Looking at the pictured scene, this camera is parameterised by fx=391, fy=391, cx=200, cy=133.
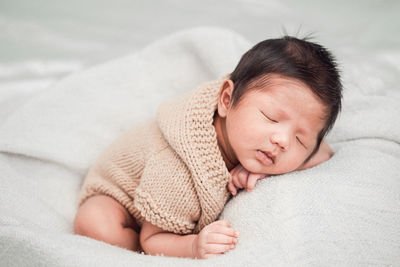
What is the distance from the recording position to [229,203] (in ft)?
3.25

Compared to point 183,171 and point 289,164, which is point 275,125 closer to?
point 289,164

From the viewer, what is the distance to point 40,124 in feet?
4.07

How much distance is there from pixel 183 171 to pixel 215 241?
197 millimetres

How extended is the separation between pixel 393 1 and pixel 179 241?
1.59m

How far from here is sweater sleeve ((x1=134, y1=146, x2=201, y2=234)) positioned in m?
0.93

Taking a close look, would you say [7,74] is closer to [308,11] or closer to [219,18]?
[219,18]

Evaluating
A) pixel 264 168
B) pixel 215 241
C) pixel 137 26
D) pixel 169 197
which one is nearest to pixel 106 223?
pixel 169 197

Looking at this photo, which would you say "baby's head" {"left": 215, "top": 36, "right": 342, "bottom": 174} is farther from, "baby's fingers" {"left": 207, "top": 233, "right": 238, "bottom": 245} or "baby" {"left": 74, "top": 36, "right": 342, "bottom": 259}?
"baby's fingers" {"left": 207, "top": 233, "right": 238, "bottom": 245}

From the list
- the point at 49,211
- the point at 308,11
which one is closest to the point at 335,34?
the point at 308,11

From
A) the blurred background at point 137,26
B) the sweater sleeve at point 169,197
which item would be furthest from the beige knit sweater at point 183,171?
the blurred background at point 137,26

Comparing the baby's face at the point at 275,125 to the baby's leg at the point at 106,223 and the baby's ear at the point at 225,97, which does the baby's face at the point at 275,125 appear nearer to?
the baby's ear at the point at 225,97

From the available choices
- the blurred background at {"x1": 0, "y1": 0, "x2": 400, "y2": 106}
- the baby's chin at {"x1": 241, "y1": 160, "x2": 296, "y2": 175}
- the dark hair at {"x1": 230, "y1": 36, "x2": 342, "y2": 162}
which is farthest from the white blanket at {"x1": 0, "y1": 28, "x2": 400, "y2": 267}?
the blurred background at {"x1": 0, "y1": 0, "x2": 400, "y2": 106}

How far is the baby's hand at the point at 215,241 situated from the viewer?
82cm

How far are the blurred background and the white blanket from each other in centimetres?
29
